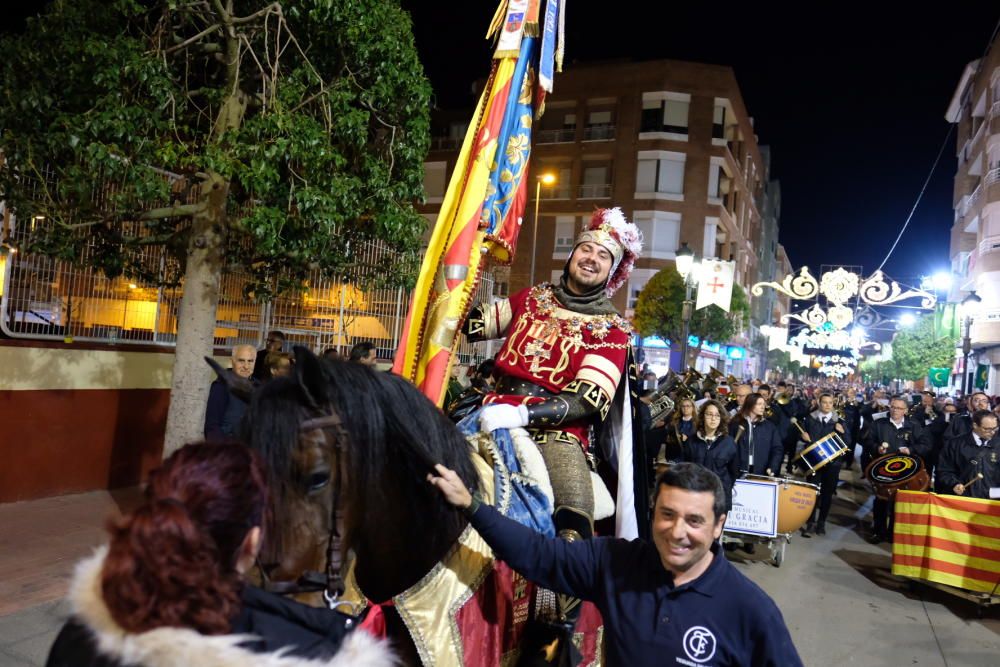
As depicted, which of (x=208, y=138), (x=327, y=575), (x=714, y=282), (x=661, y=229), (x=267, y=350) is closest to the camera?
(x=327, y=575)

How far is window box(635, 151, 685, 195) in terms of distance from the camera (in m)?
37.0

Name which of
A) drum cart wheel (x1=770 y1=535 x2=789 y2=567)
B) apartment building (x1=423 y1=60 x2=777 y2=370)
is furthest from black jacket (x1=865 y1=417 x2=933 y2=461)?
apartment building (x1=423 y1=60 x2=777 y2=370)

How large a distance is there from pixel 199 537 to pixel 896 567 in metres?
8.18

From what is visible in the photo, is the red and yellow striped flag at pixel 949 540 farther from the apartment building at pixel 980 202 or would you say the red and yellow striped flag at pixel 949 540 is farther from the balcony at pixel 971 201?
the balcony at pixel 971 201

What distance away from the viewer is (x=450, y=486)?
2398mm

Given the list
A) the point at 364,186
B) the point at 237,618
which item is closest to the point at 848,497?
the point at 364,186

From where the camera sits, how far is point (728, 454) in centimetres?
823

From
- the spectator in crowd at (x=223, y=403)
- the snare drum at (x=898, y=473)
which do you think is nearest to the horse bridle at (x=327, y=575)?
the spectator in crowd at (x=223, y=403)

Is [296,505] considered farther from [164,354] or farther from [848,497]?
[848,497]

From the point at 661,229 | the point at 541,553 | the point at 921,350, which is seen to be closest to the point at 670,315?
the point at 661,229

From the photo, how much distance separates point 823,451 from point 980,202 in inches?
1118

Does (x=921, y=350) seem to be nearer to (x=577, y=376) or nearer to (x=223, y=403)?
(x=223, y=403)

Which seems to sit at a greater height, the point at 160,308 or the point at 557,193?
the point at 557,193

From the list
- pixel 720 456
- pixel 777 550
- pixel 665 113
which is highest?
pixel 665 113
